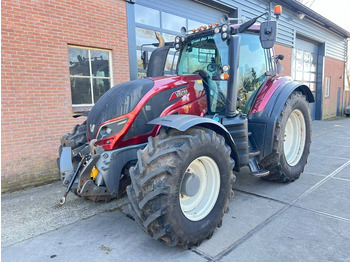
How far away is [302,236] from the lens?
2.58 m

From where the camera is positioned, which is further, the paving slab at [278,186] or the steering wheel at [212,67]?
the paving slab at [278,186]

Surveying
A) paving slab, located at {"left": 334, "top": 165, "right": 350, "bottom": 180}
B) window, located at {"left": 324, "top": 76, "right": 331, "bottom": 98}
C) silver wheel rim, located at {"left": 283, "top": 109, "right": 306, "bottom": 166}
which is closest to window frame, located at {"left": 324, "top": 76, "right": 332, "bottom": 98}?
window, located at {"left": 324, "top": 76, "right": 331, "bottom": 98}

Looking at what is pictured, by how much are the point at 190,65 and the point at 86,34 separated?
2697 millimetres

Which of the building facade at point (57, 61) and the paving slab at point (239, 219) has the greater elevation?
the building facade at point (57, 61)

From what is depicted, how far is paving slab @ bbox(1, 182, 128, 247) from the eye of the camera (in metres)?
2.94

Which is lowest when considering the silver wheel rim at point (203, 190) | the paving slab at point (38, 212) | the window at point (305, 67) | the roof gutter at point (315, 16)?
the paving slab at point (38, 212)

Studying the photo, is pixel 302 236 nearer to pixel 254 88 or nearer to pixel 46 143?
pixel 254 88

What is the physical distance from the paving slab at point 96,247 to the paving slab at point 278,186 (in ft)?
5.87

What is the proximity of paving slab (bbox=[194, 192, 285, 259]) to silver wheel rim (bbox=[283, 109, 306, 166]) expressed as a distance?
1.20 meters

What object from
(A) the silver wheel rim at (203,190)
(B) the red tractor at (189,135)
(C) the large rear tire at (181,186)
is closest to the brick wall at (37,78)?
(B) the red tractor at (189,135)

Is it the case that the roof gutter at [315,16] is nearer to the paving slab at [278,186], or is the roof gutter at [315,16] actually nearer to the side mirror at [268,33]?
the paving slab at [278,186]

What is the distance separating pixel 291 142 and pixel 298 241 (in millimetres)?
2149

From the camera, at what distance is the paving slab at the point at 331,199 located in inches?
123

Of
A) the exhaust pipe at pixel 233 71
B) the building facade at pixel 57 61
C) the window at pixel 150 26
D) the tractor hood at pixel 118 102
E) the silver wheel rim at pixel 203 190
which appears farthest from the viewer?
the window at pixel 150 26
